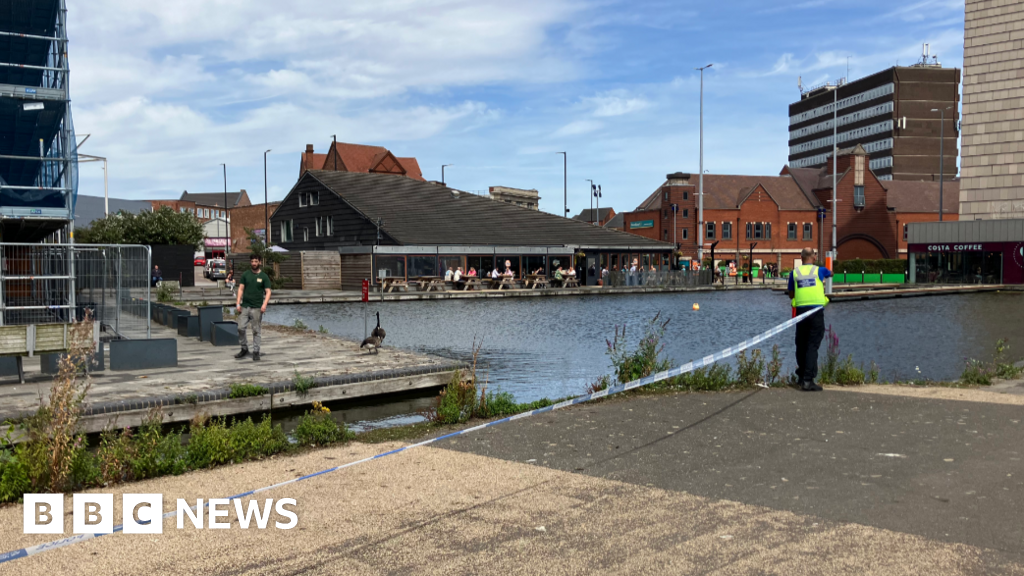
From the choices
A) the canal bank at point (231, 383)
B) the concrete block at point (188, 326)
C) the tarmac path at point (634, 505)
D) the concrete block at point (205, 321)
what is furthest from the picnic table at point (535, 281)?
the tarmac path at point (634, 505)

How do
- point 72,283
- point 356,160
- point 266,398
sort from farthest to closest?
1. point 356,160
2. point 72,283
3. point 266,398

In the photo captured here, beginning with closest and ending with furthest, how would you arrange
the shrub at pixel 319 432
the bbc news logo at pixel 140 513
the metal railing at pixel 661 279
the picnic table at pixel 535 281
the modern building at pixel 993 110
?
the bbc news logo at pixel 140 513
the shrub at pixel 319 432
the picnic table at pixel 535 281
the metal railing at pixel 661 279
the modern building at pixel 993 110

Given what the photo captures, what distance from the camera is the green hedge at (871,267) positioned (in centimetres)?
6525

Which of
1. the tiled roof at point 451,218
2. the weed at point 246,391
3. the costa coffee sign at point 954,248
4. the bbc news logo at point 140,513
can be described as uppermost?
the tiled roof at point 451,218

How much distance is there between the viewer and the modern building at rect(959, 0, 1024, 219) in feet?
161

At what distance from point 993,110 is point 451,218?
35.5 meters

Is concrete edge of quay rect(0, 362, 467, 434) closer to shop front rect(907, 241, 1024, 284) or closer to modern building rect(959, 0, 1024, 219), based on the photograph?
shop front rect(907, 241, 1024, 284)

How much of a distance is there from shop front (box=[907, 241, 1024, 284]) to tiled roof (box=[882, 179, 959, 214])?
113 feet

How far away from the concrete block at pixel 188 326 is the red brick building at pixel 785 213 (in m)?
66.9

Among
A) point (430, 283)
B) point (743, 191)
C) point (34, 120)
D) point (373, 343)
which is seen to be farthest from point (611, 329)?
point (743, 191)

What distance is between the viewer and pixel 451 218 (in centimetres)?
5025

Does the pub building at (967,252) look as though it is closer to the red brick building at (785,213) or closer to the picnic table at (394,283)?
the red brick building at (785,213)

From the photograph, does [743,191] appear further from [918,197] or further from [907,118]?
[907,118]

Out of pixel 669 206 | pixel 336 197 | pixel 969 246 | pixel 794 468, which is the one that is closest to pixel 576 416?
pixel 794 468
